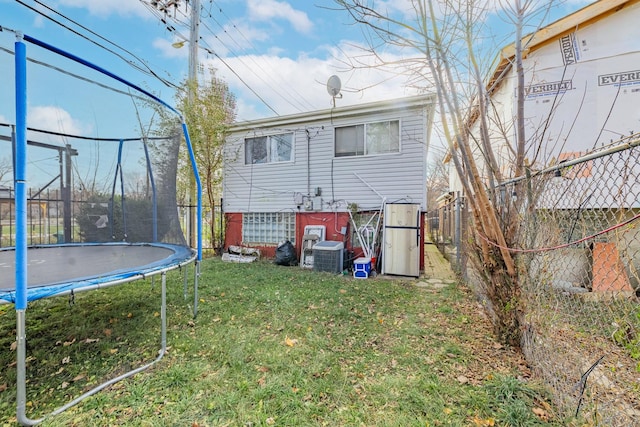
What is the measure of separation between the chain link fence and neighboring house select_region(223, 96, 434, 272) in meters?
3.99

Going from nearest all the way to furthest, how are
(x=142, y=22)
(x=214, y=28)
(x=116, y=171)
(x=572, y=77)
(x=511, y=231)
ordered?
(x=511, y=231)
(x=116, y=171)
(x=572, y=77)
(x=142, y=22)
(x=214, y=28)

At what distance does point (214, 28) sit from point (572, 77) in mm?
9181

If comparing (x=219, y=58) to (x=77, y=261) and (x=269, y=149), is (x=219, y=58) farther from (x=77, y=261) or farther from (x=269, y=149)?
(x=77, y=261)

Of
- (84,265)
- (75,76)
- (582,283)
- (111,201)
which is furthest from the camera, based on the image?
(111,201)

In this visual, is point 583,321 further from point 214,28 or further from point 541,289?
point 214,28

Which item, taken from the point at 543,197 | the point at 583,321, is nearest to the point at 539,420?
the point at 583,321

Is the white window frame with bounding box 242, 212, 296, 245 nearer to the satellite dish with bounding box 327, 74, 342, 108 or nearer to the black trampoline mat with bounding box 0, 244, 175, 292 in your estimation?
the satellite dish with bounding box 327, 74, 342, 108

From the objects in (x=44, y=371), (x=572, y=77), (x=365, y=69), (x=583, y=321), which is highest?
(x=572, y=77)

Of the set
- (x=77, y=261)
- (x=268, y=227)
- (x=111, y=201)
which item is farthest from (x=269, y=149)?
(x=77, y=261)

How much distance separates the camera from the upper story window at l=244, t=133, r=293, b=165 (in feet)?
25.2

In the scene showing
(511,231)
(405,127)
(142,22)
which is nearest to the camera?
(511,231)

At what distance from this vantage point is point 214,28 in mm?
8461

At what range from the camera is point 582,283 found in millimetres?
2002

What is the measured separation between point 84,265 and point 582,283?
15.3 ft
